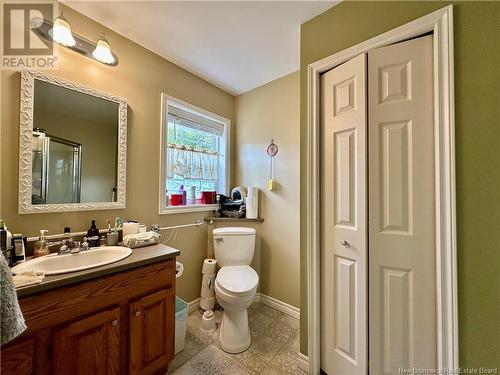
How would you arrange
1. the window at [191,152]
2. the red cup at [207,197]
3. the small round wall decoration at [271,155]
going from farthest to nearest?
the red cup at [207,197]
the small round wall decoration at [271,155]
the window at [191,152]

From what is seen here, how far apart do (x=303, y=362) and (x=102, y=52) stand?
2539mm

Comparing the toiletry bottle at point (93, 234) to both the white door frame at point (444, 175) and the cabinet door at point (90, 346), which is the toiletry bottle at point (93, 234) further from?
the white door frame at point (444, 175)

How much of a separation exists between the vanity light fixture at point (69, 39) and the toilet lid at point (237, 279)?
6.09 ft

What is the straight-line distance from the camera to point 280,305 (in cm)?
214

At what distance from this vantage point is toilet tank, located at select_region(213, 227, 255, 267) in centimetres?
199

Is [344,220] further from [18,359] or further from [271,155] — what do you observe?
[18,359]

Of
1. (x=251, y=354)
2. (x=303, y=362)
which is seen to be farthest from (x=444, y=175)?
(x=251, y=354)

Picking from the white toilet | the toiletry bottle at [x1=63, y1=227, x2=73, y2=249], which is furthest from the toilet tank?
the toiletry bottle at [x1=63, y1=227, x2=73, y2=249]

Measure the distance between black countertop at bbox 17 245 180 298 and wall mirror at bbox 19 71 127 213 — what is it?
52cm

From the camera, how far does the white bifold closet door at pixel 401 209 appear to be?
1.02 metres

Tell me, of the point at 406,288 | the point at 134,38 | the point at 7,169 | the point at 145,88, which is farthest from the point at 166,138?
the point at 406,288

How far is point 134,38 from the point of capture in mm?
1672

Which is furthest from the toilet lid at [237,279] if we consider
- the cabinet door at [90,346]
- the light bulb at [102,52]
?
the light bulb at [102,52]

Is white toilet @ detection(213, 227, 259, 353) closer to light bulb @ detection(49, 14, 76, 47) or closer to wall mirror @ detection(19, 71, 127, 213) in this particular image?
wall mirror @ detection(19, 71, 127, 213)
